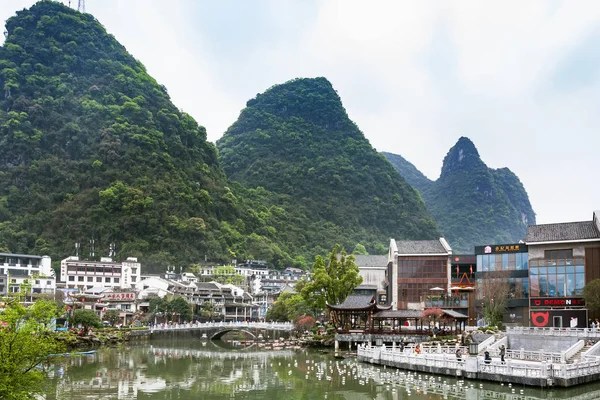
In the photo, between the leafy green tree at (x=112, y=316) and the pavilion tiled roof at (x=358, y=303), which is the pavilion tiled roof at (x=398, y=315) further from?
the leafy green tree at (x=112, y=316)

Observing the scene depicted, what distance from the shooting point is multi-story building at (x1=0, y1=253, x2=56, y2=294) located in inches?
3024

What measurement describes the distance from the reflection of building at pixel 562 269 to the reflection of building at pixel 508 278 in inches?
103

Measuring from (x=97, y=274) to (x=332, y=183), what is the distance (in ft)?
313

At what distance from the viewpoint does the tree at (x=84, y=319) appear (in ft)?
195

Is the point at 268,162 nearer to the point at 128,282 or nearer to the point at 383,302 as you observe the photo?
the point at 128,282

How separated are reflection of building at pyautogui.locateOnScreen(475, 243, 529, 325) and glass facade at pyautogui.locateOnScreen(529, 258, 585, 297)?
3195 mm

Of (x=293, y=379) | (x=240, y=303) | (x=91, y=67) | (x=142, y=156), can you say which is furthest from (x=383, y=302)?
(x=91, y=67)

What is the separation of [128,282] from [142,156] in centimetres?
3638

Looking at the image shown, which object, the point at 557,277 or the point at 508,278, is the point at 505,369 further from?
the point at 508,278

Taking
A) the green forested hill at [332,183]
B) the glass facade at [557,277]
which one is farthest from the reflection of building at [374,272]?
the green forested hill at [332,183]

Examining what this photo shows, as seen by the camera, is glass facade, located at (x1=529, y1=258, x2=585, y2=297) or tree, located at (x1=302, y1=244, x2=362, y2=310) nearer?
glass facade, located at (x1=529, y1=258, x2=585, y2=297)

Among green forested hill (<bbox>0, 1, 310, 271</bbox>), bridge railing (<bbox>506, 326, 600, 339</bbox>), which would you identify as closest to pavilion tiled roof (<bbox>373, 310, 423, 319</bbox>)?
bridge railing (<bbox>506, 326, 600, 339</bbox>)

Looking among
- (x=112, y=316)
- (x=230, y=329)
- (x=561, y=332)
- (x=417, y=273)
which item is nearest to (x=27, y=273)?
(x=112, y=316)

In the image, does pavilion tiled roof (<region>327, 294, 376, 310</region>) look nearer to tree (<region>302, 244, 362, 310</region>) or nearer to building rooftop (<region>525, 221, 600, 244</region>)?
tree (<region>302, 244, 362, 310</region>)
